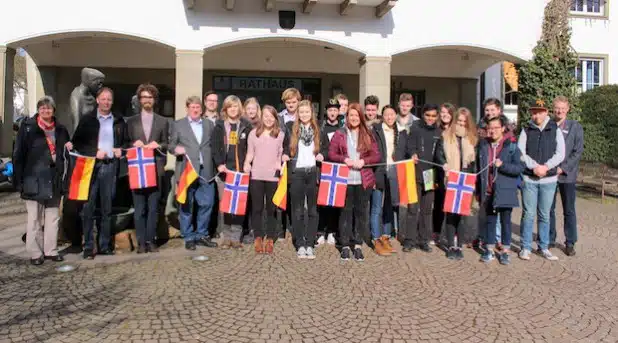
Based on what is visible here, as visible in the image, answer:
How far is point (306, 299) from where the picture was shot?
443 cm

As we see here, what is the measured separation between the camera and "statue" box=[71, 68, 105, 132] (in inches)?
239

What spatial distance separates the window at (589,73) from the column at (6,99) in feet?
53.2

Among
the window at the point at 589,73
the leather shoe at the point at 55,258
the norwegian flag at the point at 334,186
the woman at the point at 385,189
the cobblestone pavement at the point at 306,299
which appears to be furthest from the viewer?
the window at the point at 589,73

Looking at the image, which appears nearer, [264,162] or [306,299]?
[306,299]

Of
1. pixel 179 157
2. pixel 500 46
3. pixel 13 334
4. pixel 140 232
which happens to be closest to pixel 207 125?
pixel 179 157

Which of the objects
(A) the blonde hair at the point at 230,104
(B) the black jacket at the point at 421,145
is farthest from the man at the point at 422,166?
(A) the blonde hair at the point at 230,104

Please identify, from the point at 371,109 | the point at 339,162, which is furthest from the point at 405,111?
the point at 339,162

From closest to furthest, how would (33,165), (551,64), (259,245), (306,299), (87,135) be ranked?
(306,299)
(33,165)
(87,135)
(259,245)
(551,64)

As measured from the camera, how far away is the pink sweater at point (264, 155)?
590 centimetres

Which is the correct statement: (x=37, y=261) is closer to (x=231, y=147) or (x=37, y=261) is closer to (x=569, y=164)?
(x=231, y=147)

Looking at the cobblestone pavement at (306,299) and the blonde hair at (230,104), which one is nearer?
the cobblestone pavement at (306,299)

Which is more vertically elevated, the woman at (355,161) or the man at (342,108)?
the man at (342,108)

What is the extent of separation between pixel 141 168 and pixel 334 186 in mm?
2357

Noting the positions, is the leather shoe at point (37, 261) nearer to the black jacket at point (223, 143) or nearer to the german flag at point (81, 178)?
the german flag at point (81, 178)
